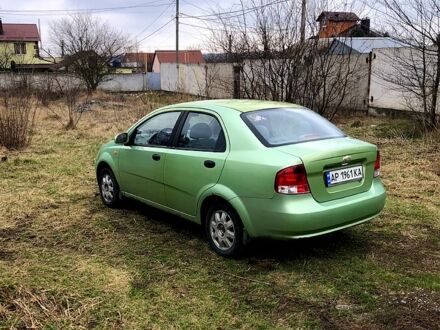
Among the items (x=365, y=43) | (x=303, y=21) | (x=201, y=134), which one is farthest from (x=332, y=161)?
(x=365, y=43)

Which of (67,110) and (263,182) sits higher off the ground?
(263,182)

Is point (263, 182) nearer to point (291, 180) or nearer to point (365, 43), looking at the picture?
point (291, 180)

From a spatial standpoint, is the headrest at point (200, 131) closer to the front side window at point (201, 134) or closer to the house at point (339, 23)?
the front side window at point (201, 134)

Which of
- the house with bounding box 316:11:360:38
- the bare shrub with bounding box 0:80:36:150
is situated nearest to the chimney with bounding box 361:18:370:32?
the house with bounding box 316:11:360:38

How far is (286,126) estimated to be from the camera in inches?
188

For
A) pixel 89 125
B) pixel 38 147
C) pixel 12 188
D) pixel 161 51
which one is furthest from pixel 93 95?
A: pixel 161 51

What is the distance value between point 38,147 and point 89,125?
15.2ft

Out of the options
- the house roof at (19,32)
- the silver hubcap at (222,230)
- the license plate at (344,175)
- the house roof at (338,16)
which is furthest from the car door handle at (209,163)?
the house roof at (19,32)

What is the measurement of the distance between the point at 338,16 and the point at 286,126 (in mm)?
8514

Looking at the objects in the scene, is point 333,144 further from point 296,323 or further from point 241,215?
point 296,323

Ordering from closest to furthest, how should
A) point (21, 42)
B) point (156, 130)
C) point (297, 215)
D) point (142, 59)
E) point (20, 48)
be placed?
point (297, 215)
point (156, 130)
point (21, 42)
point (20, 48)
point (142, 59)

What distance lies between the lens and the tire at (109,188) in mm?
6340

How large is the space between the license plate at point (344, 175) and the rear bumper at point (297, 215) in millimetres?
165

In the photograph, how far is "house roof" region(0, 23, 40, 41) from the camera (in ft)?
200
